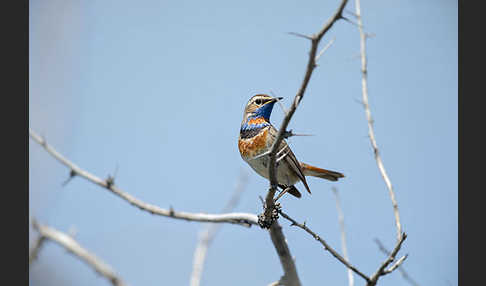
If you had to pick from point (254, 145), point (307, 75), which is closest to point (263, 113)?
point (254, 145)

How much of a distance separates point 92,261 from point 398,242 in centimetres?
311

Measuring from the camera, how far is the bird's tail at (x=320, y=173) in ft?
24.4

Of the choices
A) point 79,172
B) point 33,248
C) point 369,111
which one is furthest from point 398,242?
point 79,172

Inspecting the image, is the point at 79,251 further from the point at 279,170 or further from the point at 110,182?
the point at 279,170

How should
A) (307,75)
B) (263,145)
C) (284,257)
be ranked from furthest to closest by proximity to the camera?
(263,145) < (284,257) < (307,75)

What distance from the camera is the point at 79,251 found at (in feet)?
17.1

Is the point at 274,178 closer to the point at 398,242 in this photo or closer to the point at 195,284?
the point at 398,242

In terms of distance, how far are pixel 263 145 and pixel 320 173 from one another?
5.98 feet

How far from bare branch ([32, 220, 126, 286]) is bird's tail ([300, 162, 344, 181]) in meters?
3.48

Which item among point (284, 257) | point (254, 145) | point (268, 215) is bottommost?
point (284, 257)

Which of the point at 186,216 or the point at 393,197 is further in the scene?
the point at 186,216

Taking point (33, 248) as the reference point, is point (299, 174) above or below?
above

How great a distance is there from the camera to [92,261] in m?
5.09

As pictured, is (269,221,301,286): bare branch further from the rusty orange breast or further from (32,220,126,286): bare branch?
(32,220,126,286): bare branch
